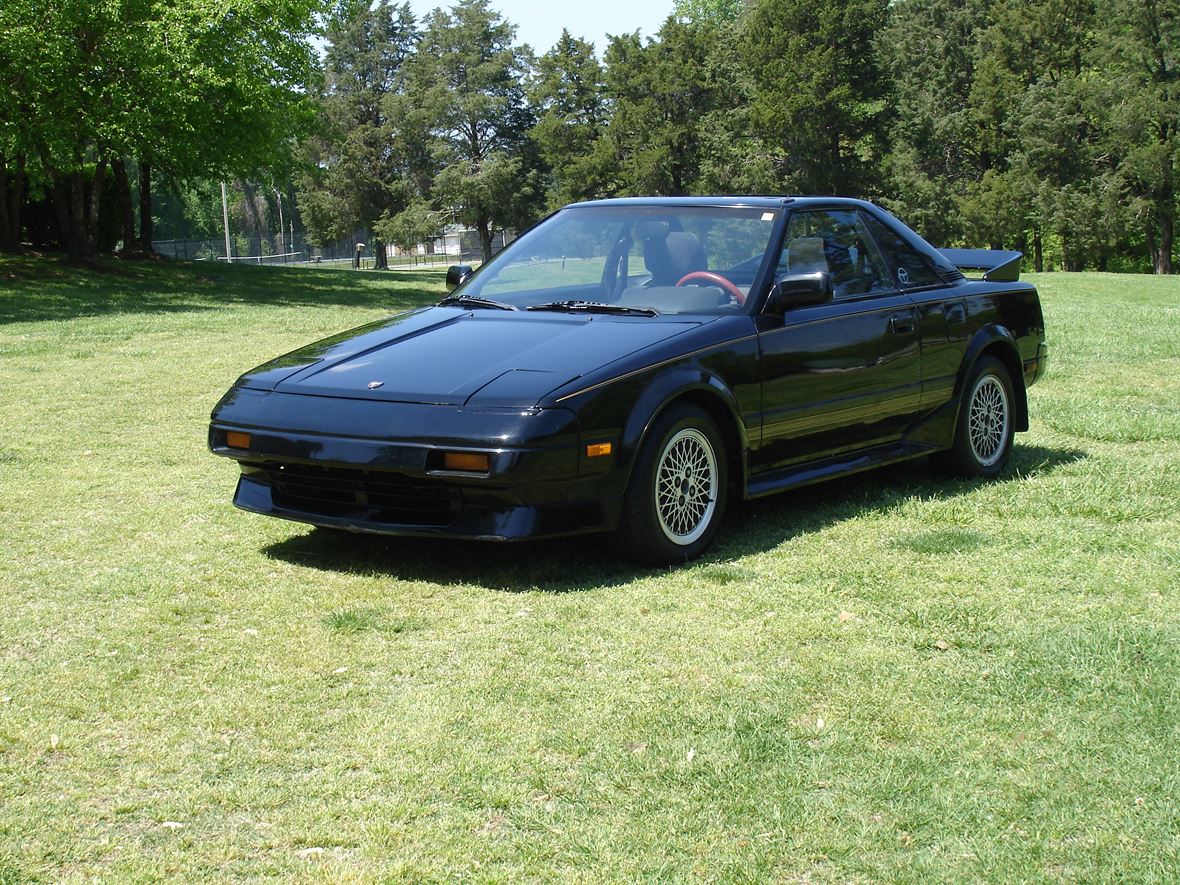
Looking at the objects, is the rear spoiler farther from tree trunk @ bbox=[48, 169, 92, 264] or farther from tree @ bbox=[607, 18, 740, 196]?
tree @ bbox=[607, 18, 740, 196]

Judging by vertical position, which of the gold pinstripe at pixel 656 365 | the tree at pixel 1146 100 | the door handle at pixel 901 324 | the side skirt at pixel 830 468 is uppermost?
the tree at pixel 1146 100

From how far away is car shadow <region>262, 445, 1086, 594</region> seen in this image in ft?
18.8

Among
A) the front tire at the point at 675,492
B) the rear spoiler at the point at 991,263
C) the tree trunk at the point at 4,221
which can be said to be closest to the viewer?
the front tire at the point at 675,492

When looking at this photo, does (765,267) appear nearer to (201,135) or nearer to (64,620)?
(64,620)

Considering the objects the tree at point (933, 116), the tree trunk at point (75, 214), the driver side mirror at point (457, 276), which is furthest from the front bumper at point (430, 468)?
the tree at point (933, 116)

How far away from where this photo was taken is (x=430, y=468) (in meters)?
5.38

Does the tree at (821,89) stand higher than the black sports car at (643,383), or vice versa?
the tree at (821,89)

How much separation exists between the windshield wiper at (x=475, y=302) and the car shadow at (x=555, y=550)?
1216 millimetres

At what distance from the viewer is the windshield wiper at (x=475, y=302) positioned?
6.76 metres

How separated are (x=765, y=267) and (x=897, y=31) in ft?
215

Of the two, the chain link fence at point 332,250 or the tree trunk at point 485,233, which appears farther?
the chain link fence at point 332,250

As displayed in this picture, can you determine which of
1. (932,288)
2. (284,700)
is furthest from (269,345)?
(284,700)

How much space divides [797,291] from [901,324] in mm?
1011

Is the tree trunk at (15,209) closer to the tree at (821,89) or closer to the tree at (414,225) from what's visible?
the tree at (821,89)
